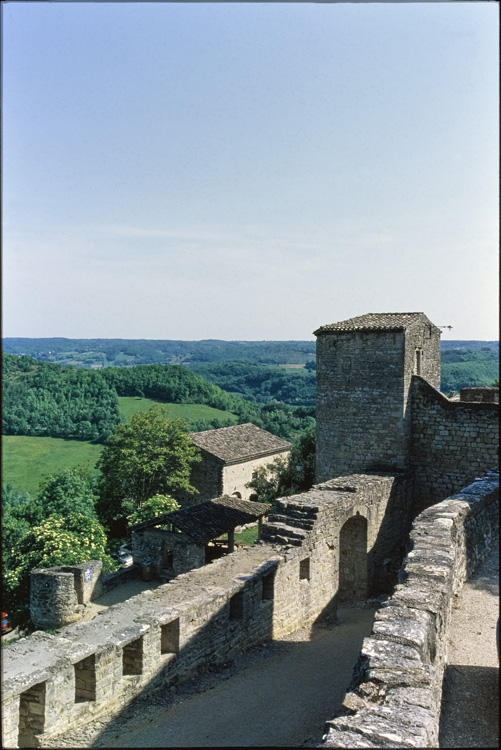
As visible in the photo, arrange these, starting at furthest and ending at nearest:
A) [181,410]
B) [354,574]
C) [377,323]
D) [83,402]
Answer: [181,410], [83,402], [377,323], [354,574]

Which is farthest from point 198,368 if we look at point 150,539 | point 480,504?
point 480,504

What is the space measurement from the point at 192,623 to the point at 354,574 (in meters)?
6.57

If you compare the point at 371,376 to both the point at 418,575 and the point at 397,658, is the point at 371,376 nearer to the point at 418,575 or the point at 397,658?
the point at 418,575

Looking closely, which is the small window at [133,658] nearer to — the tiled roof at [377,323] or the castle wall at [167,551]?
the tiled roof at [377,323]

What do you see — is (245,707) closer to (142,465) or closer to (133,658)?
(133,658)

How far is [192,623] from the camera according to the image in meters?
8.64

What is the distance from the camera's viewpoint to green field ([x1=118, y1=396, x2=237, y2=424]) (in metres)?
63.0

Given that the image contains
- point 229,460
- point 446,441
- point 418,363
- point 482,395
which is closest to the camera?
point 446,441

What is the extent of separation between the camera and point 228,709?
791cm

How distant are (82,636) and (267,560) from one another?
138 inches

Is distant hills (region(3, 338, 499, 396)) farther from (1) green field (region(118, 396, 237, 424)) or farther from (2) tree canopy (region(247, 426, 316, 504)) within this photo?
(2) tree canopy (region(247, 426, 316, 504))

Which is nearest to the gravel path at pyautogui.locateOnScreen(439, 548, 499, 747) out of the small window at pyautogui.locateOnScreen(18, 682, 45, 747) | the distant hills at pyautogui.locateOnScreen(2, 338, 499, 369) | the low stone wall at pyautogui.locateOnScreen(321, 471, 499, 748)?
the low stone wall at pyautogui.locateOnScreen(321, 471, 499, 748)

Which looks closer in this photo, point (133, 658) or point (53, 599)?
point (133, 658)

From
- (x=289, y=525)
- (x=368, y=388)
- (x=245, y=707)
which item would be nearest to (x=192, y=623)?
(x=245, y=707)
